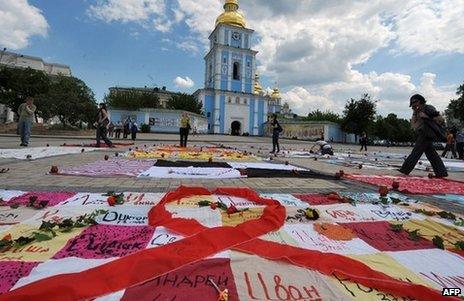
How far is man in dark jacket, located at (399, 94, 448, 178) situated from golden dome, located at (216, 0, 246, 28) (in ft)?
213

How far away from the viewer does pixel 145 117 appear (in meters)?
55.8

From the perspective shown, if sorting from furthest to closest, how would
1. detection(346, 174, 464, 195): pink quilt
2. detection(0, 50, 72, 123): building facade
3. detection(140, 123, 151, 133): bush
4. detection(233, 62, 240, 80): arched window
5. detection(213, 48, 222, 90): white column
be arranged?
detection(0, 50, 72, 123): building facade, detection(233, 62, 240, 80): arched window, detection(213, 48, 222, 90): white column, detection(140, 123, 151, 133): bush, detection(346, 174, 464, 195): pink quilt

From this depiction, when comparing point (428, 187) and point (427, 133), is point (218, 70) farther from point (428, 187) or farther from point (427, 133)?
point (428, 187)

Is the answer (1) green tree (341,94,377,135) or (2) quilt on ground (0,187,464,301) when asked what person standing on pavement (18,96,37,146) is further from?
(1) green tree (341,94,377,135)

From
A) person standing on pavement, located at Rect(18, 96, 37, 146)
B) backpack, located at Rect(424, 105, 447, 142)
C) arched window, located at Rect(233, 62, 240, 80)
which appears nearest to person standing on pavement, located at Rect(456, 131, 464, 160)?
backpack, located at Rect(424, 105, 447, 142)

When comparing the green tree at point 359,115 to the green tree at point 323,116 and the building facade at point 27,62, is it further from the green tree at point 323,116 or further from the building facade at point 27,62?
the building facade at point 27,62

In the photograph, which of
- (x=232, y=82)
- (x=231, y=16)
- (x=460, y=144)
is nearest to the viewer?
(x=460, y=144)

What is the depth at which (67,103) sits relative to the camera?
4444 centimetres

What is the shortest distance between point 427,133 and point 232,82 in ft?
211

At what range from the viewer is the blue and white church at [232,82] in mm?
69750

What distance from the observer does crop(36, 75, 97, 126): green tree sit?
43.9 m

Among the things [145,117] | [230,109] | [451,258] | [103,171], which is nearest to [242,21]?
[230,109]

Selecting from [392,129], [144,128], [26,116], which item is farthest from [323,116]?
[26,116]

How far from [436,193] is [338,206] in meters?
2.90
